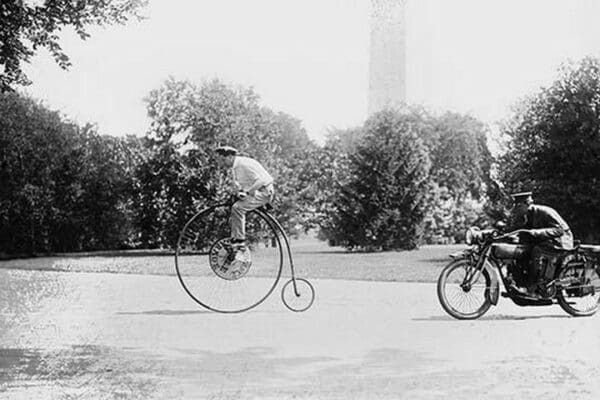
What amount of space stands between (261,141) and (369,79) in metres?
2.95

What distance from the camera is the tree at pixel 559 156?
9547mm

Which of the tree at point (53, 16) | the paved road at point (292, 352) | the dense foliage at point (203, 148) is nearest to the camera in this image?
the paved road at point (292, 352)

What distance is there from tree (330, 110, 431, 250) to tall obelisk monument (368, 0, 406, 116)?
346 inches

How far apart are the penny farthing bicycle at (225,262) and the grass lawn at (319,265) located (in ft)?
6.05

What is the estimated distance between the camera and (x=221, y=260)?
6520 mm

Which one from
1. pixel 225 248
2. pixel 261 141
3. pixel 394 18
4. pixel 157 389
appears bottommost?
pixel 157 389

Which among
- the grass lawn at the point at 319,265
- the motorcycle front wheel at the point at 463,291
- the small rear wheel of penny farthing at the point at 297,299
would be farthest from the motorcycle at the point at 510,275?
the grass lawn at the point at 319,265

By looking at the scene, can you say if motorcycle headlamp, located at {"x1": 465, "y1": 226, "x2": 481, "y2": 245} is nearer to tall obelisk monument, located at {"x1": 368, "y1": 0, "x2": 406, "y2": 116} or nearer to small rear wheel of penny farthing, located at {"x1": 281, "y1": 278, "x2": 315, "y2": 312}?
small rear wheel of penny farthing, located at {"x1": 281, "y1": 278, "x2": 315, "y2": 312}

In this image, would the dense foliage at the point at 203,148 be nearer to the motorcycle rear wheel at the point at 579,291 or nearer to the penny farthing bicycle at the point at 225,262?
the penny farthing bicycle at the point at 225,262

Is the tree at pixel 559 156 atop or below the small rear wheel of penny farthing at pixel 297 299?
atop

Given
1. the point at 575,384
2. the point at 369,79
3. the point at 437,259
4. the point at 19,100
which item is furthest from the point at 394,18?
the point at 437,259

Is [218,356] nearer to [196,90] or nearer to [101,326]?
[101,326]

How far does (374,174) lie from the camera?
18609 millimetres

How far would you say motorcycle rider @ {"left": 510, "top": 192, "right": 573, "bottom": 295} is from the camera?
21.1 ft
